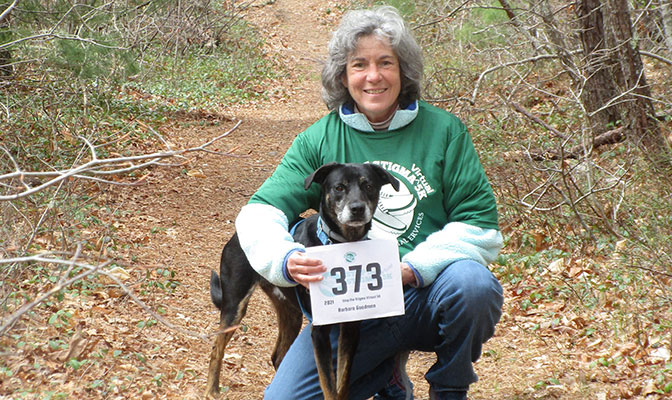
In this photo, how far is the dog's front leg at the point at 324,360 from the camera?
10.4 feet

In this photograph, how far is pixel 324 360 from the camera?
10.5 ft

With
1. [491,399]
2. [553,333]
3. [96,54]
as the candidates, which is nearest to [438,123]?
[491,399]

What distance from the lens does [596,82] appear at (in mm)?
7008

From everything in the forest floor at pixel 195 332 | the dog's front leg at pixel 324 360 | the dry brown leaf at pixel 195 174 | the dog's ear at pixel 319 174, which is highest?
the dog's ear at pixel 319 174

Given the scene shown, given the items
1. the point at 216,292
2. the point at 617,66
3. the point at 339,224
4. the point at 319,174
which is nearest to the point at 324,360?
the point at 339,224

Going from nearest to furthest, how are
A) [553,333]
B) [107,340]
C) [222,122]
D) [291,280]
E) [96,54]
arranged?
[291,280], [107,340], [553,333], [96,54], [222,122]

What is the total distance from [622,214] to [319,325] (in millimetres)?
3724

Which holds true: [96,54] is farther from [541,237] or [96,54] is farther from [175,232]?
[541,237]

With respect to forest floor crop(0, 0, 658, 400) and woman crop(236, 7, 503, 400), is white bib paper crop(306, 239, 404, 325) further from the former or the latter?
forest floor crop(0, 0, 658, 400)

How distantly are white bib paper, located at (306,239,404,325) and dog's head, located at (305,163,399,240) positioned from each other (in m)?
0.17

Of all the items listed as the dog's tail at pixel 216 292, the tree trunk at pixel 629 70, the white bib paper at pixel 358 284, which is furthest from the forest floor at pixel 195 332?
the tree trunk at pixel 629 70

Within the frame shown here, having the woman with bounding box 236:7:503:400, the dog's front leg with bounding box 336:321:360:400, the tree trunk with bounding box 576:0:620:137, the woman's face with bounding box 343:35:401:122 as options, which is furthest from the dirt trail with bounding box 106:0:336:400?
the tree trunk with bounding box 576:0:620:137

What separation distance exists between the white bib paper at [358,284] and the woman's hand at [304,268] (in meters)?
0.03

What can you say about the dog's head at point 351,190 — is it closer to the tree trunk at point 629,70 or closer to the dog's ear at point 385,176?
the dog's ear at point 385,176
